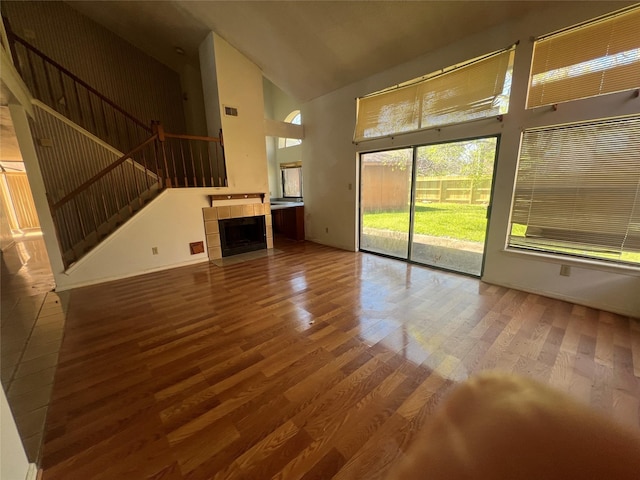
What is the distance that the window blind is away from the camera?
3088 millimetres

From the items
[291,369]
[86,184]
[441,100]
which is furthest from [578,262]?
[86,184]

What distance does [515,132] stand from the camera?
303cm

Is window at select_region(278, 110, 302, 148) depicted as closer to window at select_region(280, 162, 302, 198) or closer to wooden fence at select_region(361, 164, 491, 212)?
window at select_region(280, 162, 302, 198)

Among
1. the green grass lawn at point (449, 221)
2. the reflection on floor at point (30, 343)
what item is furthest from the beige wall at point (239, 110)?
the reflection on floor at point (30, 343)

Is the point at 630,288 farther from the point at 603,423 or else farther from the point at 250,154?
the point at 250,154

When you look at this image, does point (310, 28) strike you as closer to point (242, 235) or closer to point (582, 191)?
point (242, 235)

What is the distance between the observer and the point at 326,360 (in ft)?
6.61

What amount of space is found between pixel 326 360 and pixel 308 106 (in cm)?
532

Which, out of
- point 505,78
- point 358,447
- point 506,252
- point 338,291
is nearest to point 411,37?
point 505,78

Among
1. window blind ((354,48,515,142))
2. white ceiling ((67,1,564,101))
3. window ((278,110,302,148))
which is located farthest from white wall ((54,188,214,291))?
window ((278,110,302,148))

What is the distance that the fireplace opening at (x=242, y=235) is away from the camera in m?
4.97

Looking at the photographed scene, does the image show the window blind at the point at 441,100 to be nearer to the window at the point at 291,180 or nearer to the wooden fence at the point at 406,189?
the wooden fence at the point at 406,189

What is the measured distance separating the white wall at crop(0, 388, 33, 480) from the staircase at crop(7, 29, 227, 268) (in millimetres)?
3415

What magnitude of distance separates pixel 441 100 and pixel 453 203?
1478mm
